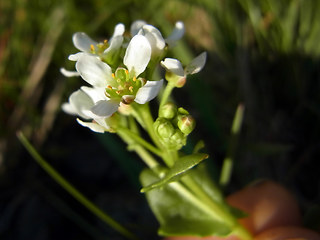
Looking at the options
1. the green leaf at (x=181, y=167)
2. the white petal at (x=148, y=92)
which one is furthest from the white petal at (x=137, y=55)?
the green leaf at (x=181, y=167)

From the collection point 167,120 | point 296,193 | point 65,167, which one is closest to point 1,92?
point 65,167

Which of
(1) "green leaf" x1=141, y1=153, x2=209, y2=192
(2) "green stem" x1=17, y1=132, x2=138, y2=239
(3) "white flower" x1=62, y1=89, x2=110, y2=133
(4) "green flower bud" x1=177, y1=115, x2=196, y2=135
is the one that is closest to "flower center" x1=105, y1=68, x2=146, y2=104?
(3) "white flower" x1=62, y1=89, x2=110, y2=133

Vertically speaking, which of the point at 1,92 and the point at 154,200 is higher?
the point at 1,92

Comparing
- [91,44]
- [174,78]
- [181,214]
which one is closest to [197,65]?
[174,78]

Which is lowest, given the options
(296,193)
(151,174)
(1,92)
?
(296,193)

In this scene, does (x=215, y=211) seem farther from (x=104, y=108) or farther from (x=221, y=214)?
(x=104, y=108)

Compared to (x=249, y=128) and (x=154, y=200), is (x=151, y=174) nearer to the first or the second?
(x=154, y=200)
